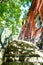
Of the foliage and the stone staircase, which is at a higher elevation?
the foliage

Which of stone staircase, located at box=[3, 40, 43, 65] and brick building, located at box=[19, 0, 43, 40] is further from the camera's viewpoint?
brick building, located at box=[19, 0, 43, 40]

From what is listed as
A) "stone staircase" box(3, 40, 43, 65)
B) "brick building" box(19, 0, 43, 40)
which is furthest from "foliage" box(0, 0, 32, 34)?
"stone staircase" box(3, 40, 43, 65)

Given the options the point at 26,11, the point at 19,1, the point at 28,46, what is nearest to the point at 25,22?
the point at 26,11

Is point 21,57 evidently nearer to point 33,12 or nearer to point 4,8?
point 4,8

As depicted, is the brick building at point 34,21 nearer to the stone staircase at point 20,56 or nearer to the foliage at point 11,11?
the foliage at point 11,11

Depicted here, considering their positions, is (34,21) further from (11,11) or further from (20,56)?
(20,56)

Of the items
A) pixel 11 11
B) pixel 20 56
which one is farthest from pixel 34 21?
pixel 20 56

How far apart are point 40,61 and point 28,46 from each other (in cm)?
162

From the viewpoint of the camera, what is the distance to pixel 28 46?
691 cm

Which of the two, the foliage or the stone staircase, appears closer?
the stone staircase

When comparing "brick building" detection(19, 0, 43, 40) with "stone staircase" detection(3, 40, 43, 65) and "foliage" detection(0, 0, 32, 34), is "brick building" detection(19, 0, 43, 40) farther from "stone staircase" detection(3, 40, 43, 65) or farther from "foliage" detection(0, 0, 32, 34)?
"stone staircase" detection(3, 40, 43, 65)

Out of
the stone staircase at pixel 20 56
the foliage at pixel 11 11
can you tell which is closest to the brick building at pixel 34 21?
the foliage at pixel 11 11

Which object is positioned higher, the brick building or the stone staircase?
the brick building

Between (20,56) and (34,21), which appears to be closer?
(20,56)
